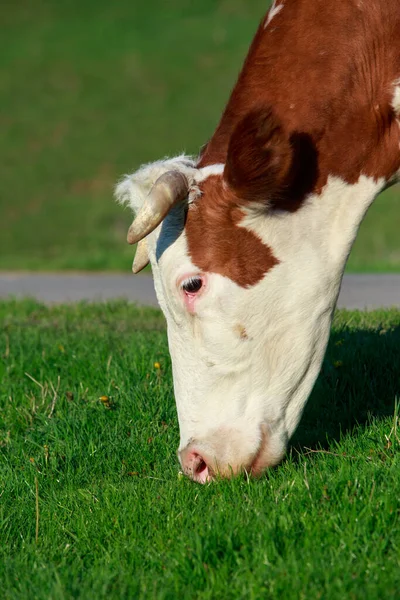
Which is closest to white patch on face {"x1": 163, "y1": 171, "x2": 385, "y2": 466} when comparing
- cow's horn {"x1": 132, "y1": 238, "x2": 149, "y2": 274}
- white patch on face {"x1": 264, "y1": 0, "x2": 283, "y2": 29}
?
cow's horn {"x1": 132, "y1": 238, "x2": 149, "y2": 274}

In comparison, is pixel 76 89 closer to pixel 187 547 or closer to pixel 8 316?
pixel 8 316

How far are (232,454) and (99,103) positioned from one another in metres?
27.0

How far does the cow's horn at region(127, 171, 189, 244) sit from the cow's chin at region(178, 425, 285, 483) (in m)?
0.87

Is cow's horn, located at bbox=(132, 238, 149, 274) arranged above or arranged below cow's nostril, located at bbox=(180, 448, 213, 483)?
above

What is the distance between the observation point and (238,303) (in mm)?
3826

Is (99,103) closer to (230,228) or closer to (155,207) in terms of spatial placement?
(230,228)

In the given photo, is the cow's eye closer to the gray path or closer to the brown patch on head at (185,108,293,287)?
the brown patch on head at (185,108,293,287)

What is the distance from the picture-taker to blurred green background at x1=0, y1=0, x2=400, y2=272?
23547 millimetres

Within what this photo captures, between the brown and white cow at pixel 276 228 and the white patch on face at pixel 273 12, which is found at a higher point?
the white patch on face at pixel 273 12

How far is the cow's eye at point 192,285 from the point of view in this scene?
12.5 ft

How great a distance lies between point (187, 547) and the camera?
10.9 ft

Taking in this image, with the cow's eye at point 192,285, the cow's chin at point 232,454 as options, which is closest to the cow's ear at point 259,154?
the cow's eye at point 192,285

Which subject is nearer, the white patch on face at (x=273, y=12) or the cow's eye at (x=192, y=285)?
the cow's eye at (x=192, y=285)

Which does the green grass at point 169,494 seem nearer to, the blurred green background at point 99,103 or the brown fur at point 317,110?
the brown fur at point 317,110
